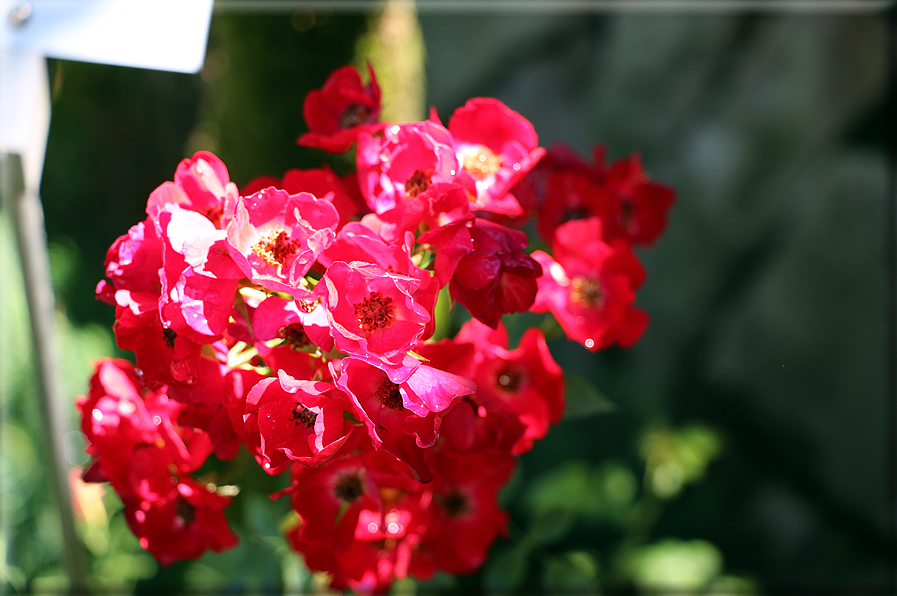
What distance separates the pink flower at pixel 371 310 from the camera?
0.37m

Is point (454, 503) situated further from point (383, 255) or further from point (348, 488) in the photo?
point (383, 255)

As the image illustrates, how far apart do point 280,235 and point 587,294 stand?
301 mm

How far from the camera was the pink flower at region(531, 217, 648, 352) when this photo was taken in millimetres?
560

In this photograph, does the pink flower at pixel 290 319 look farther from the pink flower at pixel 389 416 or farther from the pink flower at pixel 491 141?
the pink flower at pixel 491 141

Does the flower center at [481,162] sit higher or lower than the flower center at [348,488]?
higher

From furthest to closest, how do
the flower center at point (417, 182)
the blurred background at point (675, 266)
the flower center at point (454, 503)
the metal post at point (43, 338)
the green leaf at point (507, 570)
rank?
the blurred background at point (675, 266) < the green leaf at point (507, 570) < the metal post at point (43, 338) < the flower center at point (454, 503) < the flower center at point (417, 182)

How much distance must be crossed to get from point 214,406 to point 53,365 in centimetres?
49

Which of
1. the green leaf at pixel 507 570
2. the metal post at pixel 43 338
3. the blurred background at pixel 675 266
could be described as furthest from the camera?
the blurred background at pixel 675 266

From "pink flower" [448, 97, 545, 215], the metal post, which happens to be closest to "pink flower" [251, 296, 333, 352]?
"pink flower" [448, 97, 545, 215]

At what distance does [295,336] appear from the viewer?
44 cm

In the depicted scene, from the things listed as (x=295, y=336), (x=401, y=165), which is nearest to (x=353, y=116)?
(x=401, y=165)

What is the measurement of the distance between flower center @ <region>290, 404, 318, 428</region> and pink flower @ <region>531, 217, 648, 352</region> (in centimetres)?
25

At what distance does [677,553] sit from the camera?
4.57 ft

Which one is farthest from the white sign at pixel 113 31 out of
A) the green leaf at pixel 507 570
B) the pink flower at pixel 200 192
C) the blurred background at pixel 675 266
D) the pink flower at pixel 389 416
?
the green leaf at pixel 507 570
